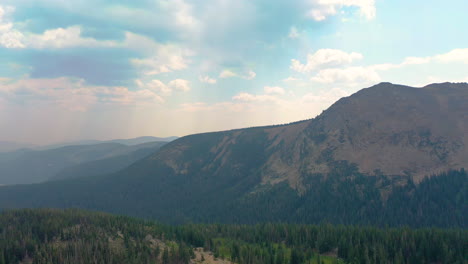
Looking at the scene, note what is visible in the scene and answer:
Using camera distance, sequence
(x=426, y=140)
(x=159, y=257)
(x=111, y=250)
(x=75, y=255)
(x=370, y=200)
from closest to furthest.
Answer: (x=75, y=255) → (x=111, y=250) → (x=159, y=257) → (x=370, y=200) → (x=426, y=140)

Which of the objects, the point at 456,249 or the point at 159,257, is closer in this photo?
the point at 159,257

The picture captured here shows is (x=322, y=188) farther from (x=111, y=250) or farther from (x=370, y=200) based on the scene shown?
(x=111, y=250)

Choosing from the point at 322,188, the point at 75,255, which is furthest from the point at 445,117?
the point at 75,255

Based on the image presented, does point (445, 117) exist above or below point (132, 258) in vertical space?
above

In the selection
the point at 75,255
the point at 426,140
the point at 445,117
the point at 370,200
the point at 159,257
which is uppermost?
the point at 445,117

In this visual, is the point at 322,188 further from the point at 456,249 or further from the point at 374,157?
the point at 456,249

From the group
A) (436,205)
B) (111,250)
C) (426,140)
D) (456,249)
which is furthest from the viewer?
(426,140)
